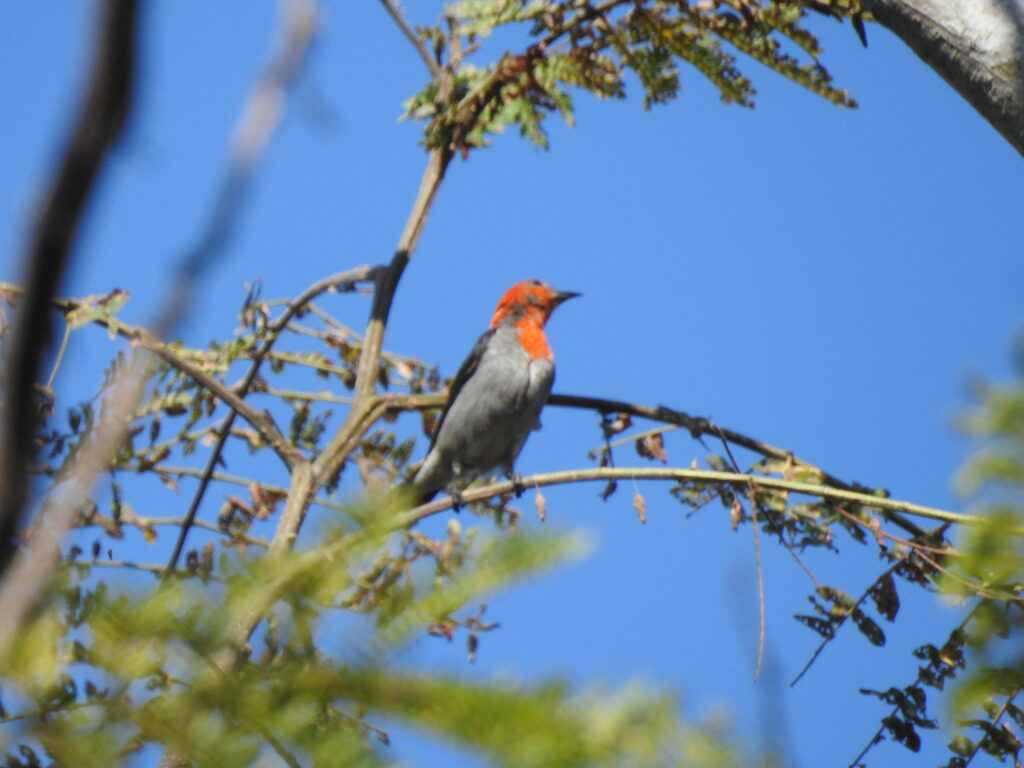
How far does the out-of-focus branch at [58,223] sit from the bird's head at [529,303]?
6765mm

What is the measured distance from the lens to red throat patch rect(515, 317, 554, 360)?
23.3ft

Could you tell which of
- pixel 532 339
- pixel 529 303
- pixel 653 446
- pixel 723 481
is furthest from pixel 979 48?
pixel 529 303

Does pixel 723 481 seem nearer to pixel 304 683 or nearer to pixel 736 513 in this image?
pixel 736 513

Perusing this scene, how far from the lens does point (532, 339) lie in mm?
7215

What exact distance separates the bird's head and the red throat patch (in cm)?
3

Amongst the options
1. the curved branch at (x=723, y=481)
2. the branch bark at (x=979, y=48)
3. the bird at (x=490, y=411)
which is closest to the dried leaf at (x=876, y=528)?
the curved branch at (x=723, y=481)

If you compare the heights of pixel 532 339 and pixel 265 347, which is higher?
pixel 532 339

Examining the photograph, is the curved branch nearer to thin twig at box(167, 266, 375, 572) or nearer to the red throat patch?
thin twig at box(167, 266, 375, 572)

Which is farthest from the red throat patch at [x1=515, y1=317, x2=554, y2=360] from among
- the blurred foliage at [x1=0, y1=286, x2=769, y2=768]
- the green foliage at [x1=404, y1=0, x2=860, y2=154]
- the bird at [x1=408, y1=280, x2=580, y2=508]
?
the blurred foliage at [x1=0, y1=286, x2=769, y2=768]

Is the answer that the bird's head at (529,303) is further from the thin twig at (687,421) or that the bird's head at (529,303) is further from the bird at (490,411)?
the thin twig at (687,421)

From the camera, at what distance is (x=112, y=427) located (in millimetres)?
1021

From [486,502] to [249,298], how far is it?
163cm

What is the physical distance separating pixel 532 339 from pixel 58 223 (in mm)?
6562

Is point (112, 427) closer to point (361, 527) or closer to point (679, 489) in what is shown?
point (361, 527)
